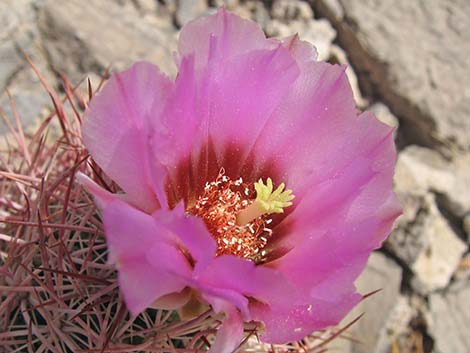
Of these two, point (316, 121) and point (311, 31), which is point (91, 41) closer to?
point (311, 31)

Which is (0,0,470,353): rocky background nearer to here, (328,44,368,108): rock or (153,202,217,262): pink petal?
(328,44,368,108): rock

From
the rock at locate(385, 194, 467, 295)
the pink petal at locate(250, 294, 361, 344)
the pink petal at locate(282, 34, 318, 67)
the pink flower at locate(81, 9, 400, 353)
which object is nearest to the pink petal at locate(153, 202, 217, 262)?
the pink flower at locate(81, 9, 400, 353)

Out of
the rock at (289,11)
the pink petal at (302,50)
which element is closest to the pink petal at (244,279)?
the pink petal at (302,50)

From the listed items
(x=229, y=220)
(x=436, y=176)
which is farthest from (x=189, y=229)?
(x=436, y=176)

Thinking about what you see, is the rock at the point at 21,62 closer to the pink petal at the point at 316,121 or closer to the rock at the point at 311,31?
the rock at the point at 311,31

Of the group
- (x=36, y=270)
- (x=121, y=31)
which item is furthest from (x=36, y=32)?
(x=36, y=270)

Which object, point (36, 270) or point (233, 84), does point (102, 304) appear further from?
point (233, 84)

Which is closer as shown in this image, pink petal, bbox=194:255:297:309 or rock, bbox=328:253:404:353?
pink petal, bbox=194:255:297:309
